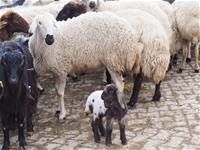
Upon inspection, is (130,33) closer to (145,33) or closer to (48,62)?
(145,33)

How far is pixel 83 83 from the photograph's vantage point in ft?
27.3

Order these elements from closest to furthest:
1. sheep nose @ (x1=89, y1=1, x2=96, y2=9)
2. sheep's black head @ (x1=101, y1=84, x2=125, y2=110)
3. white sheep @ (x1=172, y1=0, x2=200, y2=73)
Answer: sheep's black head @ (x1=101, y1=84, x2=125, y2=110), white sheep @ (x1=172, y1=0, x2=200, y2=73), sheep nose @ (x1=89, y1=1, x2=96, y2=9)

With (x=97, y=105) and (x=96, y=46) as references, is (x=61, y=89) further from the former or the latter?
(x=97, y=105)

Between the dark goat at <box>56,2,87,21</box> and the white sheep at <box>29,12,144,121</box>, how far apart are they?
1.56 metres

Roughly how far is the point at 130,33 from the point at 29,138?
7.82ft

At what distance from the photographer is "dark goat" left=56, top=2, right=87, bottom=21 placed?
25.3 ft

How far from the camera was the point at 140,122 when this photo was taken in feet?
19.4

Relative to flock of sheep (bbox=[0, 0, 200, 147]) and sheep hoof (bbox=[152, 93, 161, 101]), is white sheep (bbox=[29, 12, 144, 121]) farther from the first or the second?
sheep hoof (bbox=[152, 93, 161, 101])

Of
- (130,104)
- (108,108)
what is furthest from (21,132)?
(130,104)

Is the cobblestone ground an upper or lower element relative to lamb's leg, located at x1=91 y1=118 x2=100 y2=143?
lower

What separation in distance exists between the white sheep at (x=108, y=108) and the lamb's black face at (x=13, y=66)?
1146 millimetres

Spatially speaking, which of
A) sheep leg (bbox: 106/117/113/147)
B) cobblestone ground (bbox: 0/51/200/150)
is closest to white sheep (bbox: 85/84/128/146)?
sheep leg (bbox: 106/117/113/147)

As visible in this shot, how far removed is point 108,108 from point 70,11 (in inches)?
136

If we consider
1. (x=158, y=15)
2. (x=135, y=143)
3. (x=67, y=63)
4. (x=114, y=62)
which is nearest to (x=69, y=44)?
(x=67, y=63)
